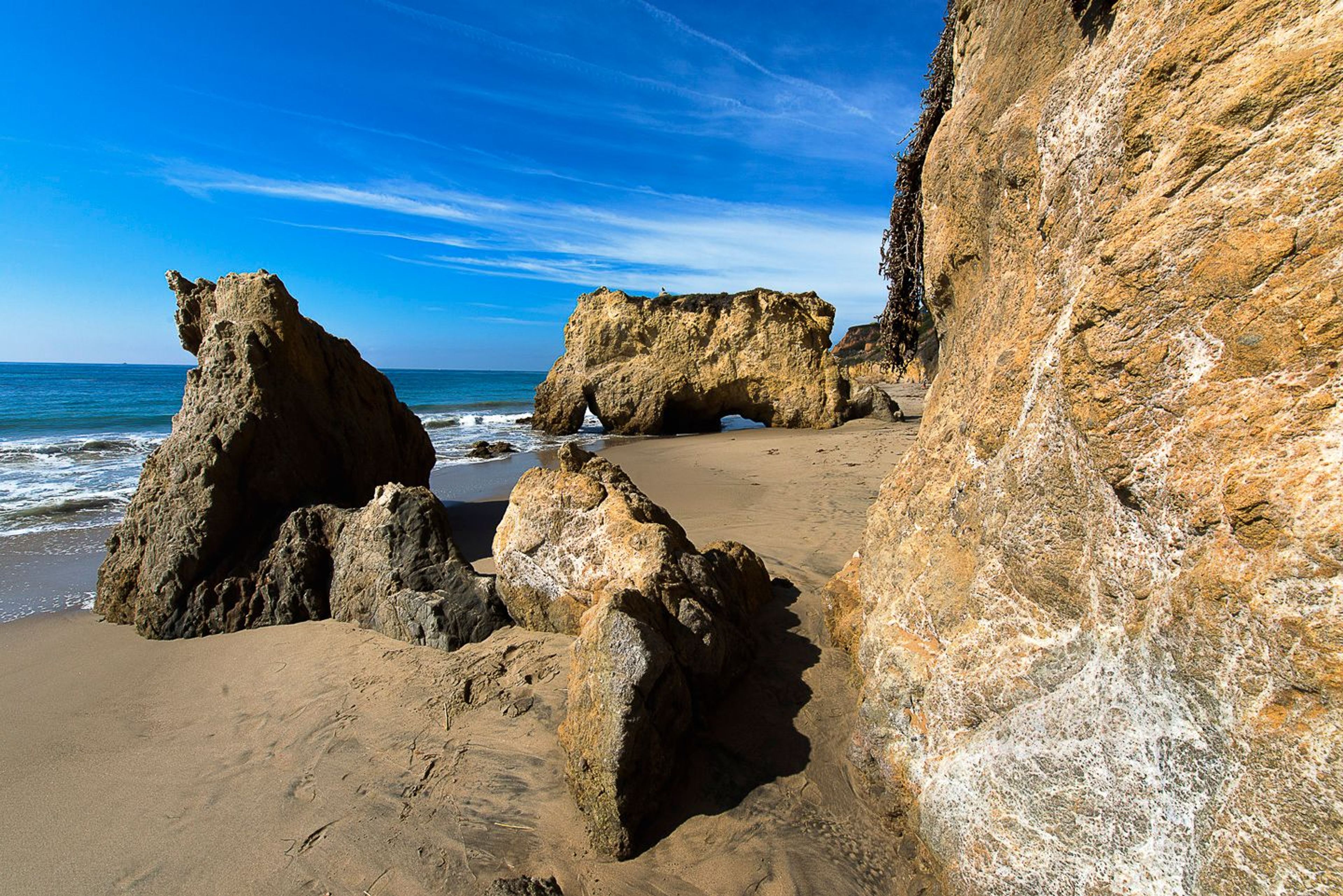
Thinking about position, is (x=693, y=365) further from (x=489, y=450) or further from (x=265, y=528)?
(x=265, y=528)

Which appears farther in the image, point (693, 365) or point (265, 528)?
point (693, 365)

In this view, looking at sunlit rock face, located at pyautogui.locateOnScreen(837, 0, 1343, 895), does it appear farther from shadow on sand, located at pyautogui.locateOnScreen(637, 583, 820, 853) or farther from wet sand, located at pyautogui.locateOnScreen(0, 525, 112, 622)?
wet sand, located at pyautogui.locateOnScreen(0, 525, 112, 622)

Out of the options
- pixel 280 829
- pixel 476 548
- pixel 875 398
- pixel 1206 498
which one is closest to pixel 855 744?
pixel 1206 498

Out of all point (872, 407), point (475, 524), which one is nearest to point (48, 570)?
point (475, 524)

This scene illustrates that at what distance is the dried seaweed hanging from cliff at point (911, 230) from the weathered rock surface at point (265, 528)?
4324 mm

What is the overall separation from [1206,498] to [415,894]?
3.12m

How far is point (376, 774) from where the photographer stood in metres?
3.32

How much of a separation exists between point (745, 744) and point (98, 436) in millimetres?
25298

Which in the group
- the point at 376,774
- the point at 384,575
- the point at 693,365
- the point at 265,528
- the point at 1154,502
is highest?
the point at 693,365

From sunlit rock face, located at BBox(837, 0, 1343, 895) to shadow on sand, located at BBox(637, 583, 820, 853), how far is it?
25.0 inches

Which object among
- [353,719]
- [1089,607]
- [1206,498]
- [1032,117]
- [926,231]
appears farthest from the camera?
[926,231]

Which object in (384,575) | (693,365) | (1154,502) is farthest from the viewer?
(693,365)

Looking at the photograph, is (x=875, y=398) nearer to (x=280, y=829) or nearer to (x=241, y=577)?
(x=241, y=577)

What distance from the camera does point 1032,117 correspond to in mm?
2826
